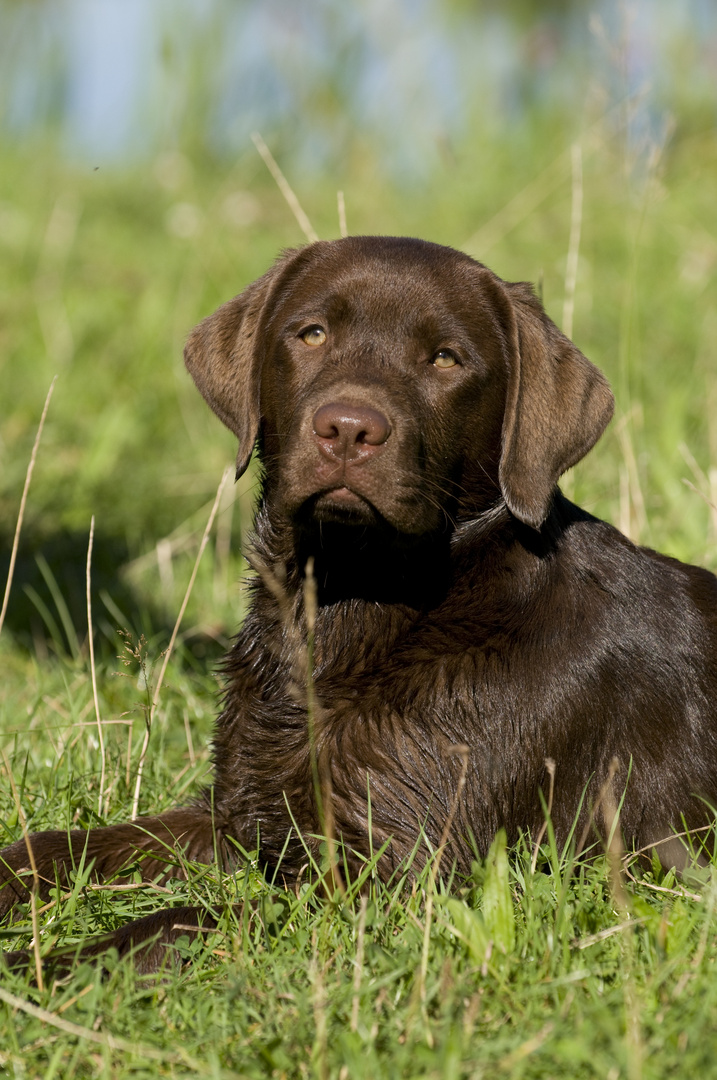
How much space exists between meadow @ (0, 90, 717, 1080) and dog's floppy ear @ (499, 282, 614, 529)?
2.84 feet

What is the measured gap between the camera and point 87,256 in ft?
31.3

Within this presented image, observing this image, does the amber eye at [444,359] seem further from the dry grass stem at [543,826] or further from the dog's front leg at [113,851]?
the dog's front leg at [113,851]

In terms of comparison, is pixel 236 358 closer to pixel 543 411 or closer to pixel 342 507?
pixel 342 507

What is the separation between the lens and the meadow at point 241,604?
2.07 m

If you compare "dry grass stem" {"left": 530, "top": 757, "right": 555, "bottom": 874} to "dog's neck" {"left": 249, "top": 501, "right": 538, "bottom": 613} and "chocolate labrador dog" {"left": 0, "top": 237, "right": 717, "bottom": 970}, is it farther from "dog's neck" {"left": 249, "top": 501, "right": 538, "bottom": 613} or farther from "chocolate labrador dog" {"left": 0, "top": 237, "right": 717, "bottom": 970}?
"dog's neck" {"left": 249, "top": 501, "right": 538, "bottom": 613}

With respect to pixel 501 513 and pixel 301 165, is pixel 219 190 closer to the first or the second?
pixel 301 165

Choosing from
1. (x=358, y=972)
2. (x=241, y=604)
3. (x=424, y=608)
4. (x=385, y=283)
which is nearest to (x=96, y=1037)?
(x=358, y=972)

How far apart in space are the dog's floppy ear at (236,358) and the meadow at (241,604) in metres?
0.70

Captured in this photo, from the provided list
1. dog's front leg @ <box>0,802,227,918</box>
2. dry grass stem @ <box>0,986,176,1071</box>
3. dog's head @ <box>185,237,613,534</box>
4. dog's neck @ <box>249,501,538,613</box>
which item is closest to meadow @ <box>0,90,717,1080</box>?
dry grass stem @ <box>0,986,176,1071</box>

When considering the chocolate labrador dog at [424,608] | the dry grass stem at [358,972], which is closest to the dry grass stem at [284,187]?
the chocolate labrador dog at [424,608]

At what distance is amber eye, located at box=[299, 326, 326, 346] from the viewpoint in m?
3.13

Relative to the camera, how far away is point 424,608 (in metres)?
3.02

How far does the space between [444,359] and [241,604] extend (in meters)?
2.12

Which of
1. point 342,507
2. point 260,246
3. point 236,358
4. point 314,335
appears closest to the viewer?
point 342,507
